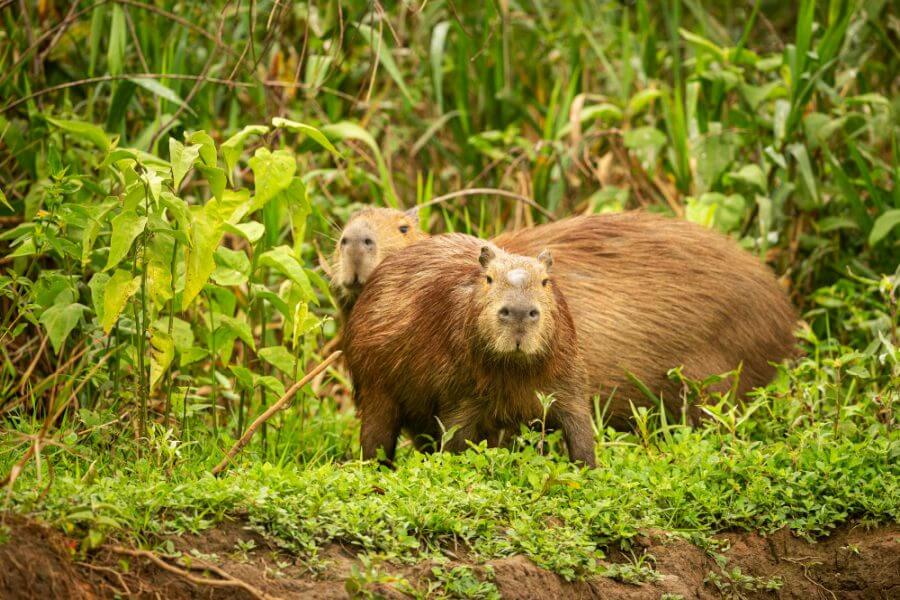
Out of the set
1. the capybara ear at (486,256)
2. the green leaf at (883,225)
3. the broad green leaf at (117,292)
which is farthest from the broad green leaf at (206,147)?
the green leaf at (883,225)

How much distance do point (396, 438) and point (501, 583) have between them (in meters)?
1.21

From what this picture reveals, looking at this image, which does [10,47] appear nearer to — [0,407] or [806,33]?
[0,407]

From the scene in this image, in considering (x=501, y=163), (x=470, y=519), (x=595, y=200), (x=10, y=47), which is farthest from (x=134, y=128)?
(x=470, y=519)

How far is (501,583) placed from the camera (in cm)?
292

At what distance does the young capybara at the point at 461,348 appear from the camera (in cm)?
356

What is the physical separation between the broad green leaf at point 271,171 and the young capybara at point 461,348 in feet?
1.98

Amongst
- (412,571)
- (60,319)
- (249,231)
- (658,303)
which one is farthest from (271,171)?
(658,303)

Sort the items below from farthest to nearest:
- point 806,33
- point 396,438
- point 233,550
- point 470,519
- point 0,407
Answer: point 806,33, point 396,438, point 0,407, point 470,519, point 233,550

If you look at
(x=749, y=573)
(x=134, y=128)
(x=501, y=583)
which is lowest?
(x=749, y=573)

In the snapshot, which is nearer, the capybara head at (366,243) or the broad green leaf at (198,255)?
the broad green leaf at (198,255)

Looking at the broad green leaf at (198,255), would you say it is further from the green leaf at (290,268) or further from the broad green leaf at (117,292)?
the green leaf at (290,268)

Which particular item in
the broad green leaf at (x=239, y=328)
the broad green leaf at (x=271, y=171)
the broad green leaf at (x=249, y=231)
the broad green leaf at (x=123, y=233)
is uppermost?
the broad green leaf at (x=271, y=171)

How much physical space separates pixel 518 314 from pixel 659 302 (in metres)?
1.18

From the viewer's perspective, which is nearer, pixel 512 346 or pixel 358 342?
pixel 512 346
